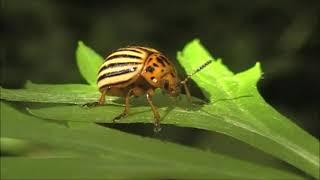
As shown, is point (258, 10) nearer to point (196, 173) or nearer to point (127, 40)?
point (127, 40)

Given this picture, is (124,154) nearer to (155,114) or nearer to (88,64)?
(155,114)

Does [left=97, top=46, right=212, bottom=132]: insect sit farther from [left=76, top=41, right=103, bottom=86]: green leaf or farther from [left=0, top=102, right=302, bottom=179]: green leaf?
[left=0, top=102, right=302, bottom=179]: green leaf

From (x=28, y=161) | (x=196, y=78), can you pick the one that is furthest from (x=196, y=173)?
(x=196, y=78)

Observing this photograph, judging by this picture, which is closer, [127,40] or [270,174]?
[270,174]

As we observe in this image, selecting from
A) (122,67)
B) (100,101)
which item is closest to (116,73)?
(122,67)

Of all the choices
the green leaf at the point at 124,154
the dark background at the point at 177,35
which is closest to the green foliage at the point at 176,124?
the green leaf at the point at 124,154

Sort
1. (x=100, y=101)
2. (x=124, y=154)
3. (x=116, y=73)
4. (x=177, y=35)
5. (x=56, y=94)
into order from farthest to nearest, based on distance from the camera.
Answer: (x=177, y=35) → (x=116, y=73) → (x=100, y=101) → (x=56, y=94) → (x=124, y=154)

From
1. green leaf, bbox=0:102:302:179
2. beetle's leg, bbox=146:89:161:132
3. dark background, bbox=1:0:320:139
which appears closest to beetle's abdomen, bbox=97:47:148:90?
beetle's leg, bbox=146:89:161:132
